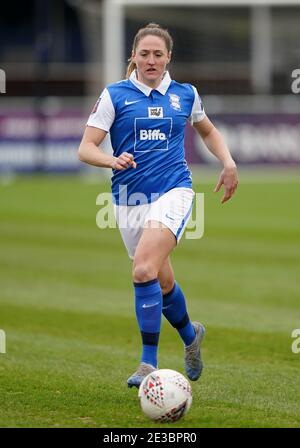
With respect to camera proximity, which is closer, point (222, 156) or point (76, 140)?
point (222, 156)

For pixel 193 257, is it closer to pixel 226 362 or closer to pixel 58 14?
pixel 226 362

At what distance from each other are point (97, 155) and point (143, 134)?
1.44 feet

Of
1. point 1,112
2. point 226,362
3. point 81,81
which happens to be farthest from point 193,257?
point 81,81

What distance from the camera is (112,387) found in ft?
26.5

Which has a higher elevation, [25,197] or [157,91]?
[157,91]

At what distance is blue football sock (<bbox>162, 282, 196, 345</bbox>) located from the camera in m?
8.22

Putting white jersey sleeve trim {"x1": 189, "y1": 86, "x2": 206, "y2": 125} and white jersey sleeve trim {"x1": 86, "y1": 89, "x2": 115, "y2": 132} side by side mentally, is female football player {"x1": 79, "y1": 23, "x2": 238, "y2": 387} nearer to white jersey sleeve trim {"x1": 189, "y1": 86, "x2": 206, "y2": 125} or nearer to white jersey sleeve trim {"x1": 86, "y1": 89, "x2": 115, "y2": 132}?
white jersey sleeve trim {"x1": 86, "y1": 89, "x2": 115, "y2": 132}

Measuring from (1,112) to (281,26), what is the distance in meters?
13.5

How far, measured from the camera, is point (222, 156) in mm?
8273

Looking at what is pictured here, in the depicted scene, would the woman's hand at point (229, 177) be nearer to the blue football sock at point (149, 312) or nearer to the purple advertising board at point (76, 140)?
the blue football sock at point (149, 312)

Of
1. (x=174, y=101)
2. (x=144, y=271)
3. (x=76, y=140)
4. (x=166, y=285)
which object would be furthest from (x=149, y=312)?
(x=76, y=140)

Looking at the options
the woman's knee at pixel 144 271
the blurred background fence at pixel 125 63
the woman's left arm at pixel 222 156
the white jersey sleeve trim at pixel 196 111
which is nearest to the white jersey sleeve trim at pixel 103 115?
the white jersey sleeve trim at pixel 196 111

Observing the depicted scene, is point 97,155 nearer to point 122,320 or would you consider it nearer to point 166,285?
point 166,285

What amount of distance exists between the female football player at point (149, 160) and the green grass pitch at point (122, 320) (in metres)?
0.70
